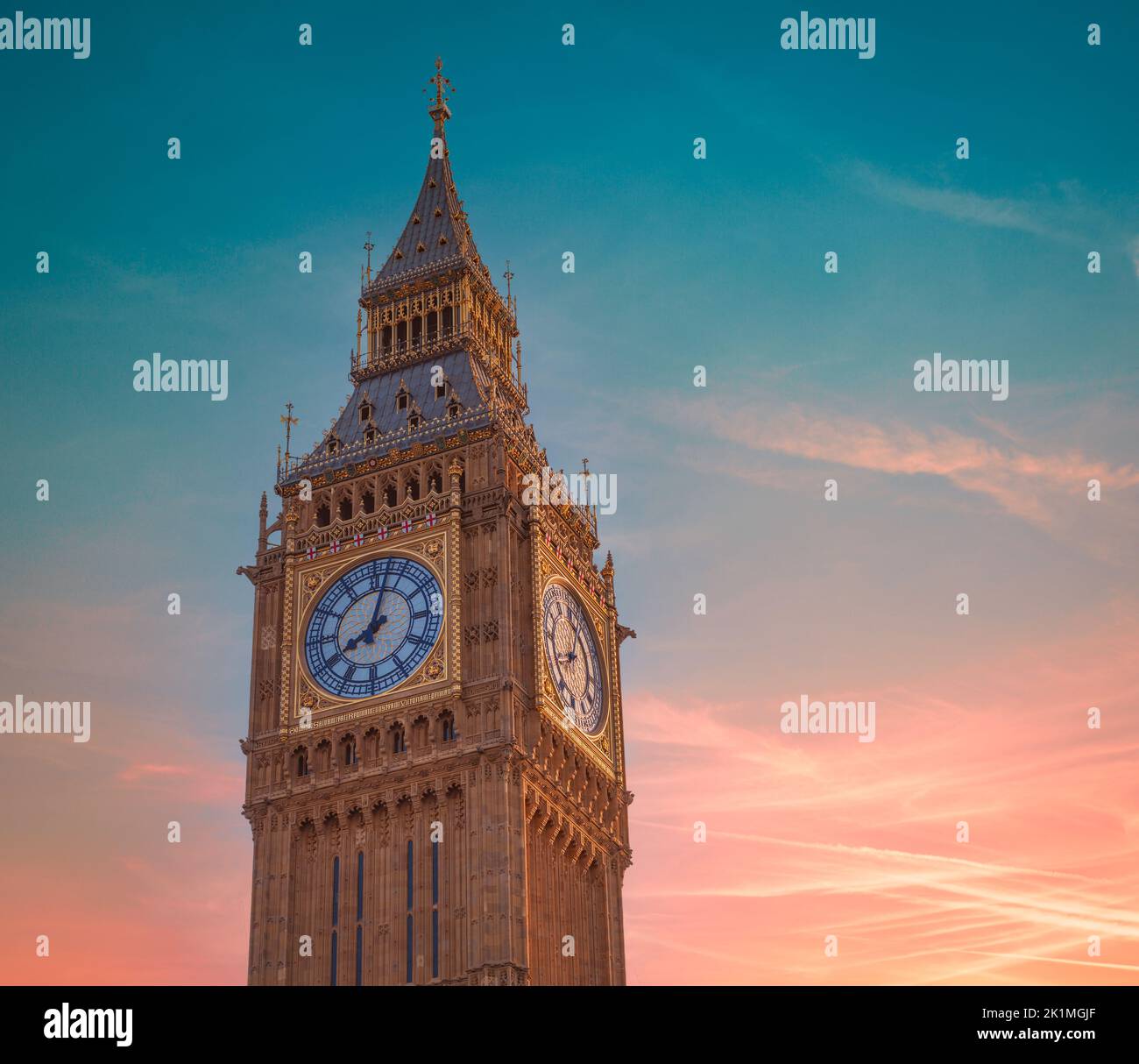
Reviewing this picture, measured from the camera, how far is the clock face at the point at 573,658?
87000 millimetres

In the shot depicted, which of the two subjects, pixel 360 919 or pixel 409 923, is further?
pixel 360 919

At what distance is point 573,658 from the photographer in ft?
293

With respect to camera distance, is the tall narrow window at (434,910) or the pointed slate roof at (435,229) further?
the pointed slate roof at (435,229)

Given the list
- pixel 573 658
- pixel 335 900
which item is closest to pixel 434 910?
pixel 335 900

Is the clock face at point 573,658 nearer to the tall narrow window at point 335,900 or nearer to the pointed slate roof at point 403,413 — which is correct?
the pointed slate roof at point 403,413

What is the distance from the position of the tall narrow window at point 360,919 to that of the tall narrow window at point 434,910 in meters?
3.04

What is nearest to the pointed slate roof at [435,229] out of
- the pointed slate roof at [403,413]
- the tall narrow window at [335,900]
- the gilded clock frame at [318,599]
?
the pointed slate roof at [403,413]

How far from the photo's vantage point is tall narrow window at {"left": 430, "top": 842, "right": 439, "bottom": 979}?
77.7 metres

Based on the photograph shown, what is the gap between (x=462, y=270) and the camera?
328ft

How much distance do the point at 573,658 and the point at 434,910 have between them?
1512 centimetres

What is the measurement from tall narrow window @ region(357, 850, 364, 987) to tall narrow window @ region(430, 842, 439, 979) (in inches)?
120

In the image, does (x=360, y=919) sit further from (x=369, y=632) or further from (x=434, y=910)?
(x=369, y=632)
